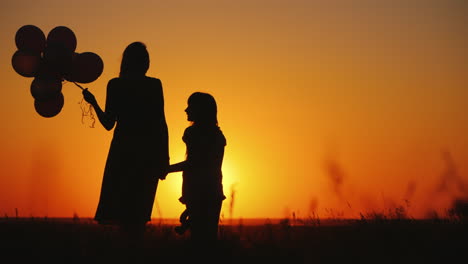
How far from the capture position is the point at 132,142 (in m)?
7.00

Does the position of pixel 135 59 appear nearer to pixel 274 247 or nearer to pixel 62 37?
pixel 62 37

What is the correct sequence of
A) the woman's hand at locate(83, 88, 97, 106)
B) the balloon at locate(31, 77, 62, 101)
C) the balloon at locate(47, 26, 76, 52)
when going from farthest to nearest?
the balloon at locate(47, 26, 76, 52)
the balloon at locate(31, 77, 62, 101)
the woman's hand at locate(83, 88, 97, 106)

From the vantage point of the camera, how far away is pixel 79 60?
8102 millimetres

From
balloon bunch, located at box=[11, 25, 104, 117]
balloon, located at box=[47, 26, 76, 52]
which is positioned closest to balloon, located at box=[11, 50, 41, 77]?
balloon bunch, located at box=[11, 25, 104, 117]

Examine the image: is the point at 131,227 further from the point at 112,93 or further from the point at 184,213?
the point at 112,93

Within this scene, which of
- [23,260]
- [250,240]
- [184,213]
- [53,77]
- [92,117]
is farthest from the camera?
[53,77]

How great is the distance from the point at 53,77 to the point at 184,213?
8.20 feet

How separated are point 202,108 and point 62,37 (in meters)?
2.53

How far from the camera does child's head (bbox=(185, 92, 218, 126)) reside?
6.74 metres

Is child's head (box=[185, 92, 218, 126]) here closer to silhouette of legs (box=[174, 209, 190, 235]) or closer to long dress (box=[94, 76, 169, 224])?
long dress (box=[94, 76, 169, 224])

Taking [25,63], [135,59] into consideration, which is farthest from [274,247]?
[25,63]

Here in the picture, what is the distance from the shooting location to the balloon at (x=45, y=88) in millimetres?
7934

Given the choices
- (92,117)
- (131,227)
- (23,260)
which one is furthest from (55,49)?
(23,260)

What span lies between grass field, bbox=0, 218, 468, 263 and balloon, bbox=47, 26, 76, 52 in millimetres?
2322
